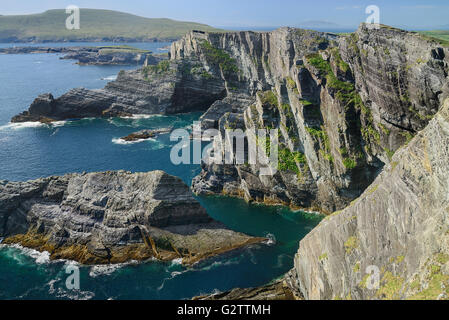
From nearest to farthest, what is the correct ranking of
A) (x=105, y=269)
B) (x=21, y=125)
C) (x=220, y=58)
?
(x=105, y=269), (x=21, y=125), (x=220, y=58)

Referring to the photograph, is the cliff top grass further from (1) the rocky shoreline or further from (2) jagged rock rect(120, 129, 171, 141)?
(2) jagged rock rect(120, 129, 171, 141)

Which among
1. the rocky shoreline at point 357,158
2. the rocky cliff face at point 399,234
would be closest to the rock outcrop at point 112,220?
the rocky shoreline at point 357,158

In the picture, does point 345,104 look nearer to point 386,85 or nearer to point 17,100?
point 386,85

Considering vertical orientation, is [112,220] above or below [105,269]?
above

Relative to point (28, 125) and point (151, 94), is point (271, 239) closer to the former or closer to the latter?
point (151, 94)

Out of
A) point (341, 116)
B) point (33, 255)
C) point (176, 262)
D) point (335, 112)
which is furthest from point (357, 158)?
point (33, 255)

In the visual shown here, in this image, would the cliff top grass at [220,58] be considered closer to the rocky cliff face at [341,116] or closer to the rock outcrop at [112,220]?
the rocky cliff face at [341,116]

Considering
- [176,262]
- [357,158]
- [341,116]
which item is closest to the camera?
[176,262]
